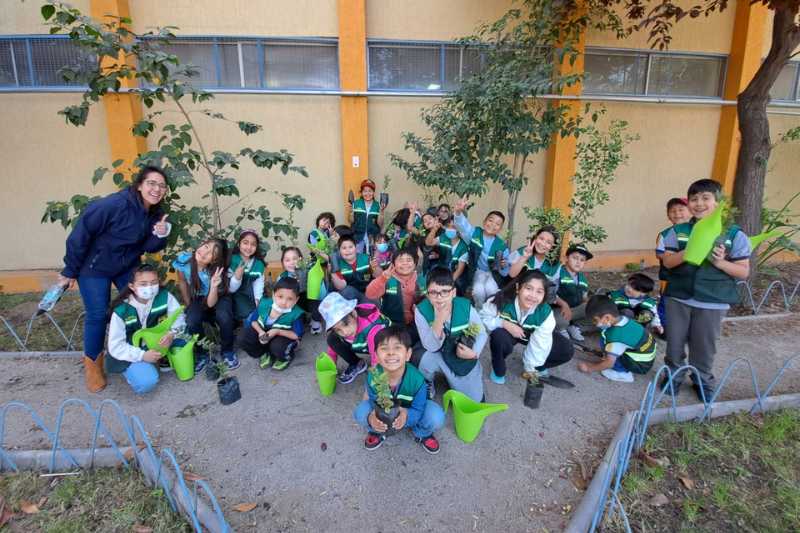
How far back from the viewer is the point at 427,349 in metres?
2.85

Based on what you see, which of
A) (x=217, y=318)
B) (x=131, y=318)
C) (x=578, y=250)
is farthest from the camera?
(x=578, y=250)

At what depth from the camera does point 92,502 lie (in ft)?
A: 6.95

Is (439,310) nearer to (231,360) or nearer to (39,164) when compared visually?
(231,360)

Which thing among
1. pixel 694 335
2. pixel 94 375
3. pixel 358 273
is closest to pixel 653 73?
pixel 694 335

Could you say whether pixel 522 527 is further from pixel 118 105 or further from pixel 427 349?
pixel 118 105

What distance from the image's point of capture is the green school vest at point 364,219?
200 inches

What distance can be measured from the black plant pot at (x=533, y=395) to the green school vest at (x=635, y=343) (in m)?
0.85

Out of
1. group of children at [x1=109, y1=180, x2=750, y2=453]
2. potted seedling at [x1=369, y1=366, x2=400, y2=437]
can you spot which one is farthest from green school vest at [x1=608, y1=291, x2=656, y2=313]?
potted seedling at [x1=369, y1=366, x2=400, y2=437]

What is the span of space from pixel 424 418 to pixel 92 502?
6.01 ft

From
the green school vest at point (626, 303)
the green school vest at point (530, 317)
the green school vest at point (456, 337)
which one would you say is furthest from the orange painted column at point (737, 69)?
the green school vest at point (456, 337)

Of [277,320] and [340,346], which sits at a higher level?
[277,320]

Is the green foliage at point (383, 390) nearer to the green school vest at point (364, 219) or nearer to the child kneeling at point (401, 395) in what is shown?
the child kneeling at point (401, 395)

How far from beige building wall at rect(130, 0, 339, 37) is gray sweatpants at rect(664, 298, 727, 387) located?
515 centimetres

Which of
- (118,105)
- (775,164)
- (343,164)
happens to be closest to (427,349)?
(343,164)
